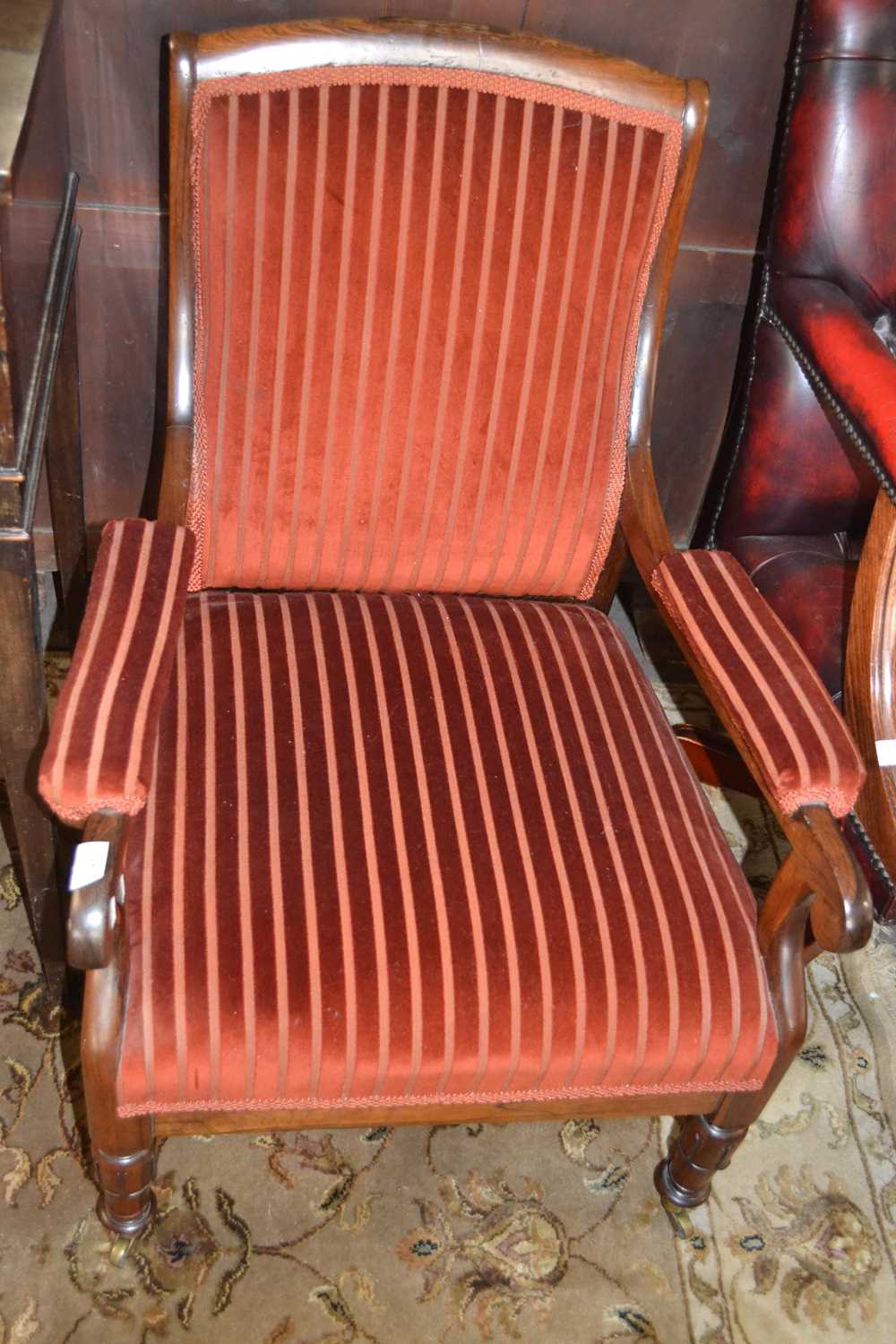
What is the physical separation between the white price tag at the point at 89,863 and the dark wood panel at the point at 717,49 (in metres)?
1.18

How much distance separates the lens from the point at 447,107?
1316 millimetres

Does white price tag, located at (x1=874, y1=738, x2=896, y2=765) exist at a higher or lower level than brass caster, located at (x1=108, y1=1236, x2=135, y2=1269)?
higher

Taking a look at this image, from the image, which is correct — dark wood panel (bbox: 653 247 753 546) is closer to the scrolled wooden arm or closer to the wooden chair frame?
the wooden chair frame

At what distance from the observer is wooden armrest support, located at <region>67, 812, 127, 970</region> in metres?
1.01

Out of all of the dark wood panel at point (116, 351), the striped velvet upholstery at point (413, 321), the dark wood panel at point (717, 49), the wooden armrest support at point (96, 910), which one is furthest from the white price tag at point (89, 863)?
the dark wood panel at point (717, 49)

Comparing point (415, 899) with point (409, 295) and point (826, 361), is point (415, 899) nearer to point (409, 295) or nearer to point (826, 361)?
point (409, 295)

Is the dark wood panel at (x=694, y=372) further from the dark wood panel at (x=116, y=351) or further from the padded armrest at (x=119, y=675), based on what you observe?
the padded armrest at (x=119, y=675)

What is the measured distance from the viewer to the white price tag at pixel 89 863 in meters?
1.01

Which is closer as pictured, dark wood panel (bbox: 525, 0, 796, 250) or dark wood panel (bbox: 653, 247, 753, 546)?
dark wood panel (bbox: 525, 0, 796, 250)

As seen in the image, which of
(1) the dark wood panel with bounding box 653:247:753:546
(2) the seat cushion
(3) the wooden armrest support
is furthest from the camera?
(1) the dark wood panel with bounding box 653:247:753:546

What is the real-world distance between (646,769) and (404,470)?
0.45 metres

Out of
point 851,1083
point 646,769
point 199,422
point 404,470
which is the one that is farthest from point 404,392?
point 851,1083

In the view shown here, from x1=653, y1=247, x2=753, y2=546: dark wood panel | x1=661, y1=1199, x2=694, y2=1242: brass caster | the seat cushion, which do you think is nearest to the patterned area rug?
x1=661, y1=1199, x2=694, y2=1242: brass caster

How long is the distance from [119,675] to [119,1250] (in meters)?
0.69
